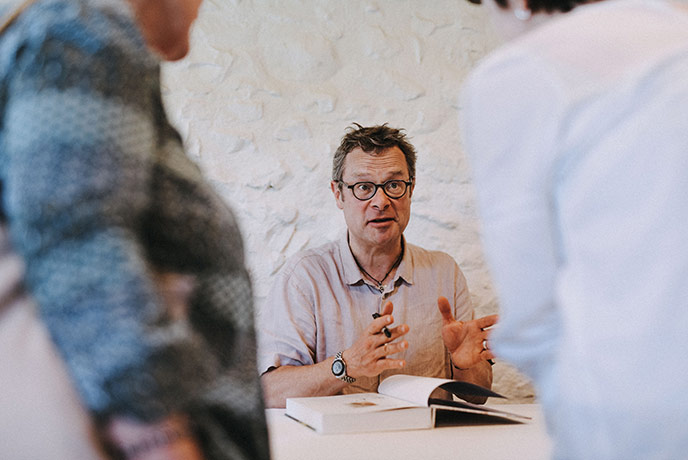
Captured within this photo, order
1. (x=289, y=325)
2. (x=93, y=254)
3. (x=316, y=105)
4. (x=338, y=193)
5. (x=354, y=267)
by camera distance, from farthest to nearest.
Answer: (x=316, y=105) → (x=338, y=193) → (x=354, y=267) → (x=289, y=325) → (x=93, y=254)

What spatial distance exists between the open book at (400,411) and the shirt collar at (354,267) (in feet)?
2.66

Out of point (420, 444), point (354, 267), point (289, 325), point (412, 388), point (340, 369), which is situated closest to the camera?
point (420, 444)

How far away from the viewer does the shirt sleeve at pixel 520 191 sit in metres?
0.57

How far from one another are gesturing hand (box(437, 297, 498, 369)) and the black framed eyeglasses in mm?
595

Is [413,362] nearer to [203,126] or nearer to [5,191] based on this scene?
[203,126]

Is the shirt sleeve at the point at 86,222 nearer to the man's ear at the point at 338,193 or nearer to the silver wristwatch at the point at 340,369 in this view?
the silver wristwatch at the point at 340,369

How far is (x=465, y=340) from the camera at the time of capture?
1883 millimetres

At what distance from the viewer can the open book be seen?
1.28 meters

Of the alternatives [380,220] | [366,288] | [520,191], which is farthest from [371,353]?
[520,191]

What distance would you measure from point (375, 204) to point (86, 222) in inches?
72.6

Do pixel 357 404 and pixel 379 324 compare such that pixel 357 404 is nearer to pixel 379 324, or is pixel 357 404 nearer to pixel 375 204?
pixel 379 324

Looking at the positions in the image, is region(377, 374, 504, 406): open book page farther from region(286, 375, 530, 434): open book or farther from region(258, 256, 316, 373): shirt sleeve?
region(258, 256, 316, 373): shirt sleeve

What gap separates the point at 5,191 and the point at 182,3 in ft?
0.78

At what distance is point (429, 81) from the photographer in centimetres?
293
